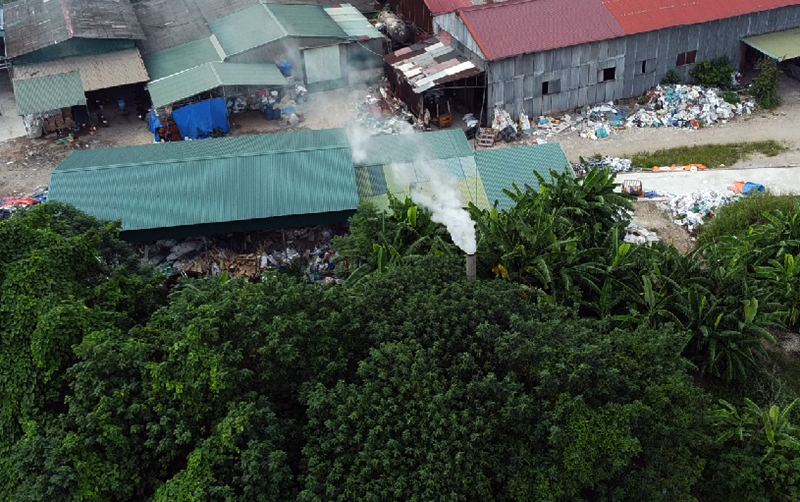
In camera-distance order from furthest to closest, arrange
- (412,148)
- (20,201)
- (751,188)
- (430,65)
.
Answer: (430,65) → (20,201) → (751,188) → (412,148)

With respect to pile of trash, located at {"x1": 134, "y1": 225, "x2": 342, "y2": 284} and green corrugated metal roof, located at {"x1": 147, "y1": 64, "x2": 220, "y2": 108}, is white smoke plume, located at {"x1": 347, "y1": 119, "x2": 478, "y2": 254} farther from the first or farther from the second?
green corrugated metal roof, located at {"x1": 147, "y1": 64, "x2": 220, "y2": 108}

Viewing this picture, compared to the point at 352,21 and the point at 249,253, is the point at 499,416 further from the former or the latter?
the point at 352,21

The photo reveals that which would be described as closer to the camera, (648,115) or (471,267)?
(471,267)

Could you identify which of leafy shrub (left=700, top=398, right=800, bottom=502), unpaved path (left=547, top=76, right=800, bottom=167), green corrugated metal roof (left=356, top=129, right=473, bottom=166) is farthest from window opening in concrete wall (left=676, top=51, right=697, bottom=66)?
leafy shrub (left=700, top=398, right=800, bottom=502)

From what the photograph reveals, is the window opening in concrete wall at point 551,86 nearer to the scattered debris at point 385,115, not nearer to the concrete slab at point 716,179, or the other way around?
the scattered debris at point 385,115

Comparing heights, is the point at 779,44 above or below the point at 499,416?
above

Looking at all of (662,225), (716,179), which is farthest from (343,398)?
(716,179)

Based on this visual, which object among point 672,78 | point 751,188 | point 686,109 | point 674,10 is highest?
point 674,10

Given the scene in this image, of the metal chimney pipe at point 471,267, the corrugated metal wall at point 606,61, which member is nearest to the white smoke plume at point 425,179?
the metal chimney pipe at point 471,267
